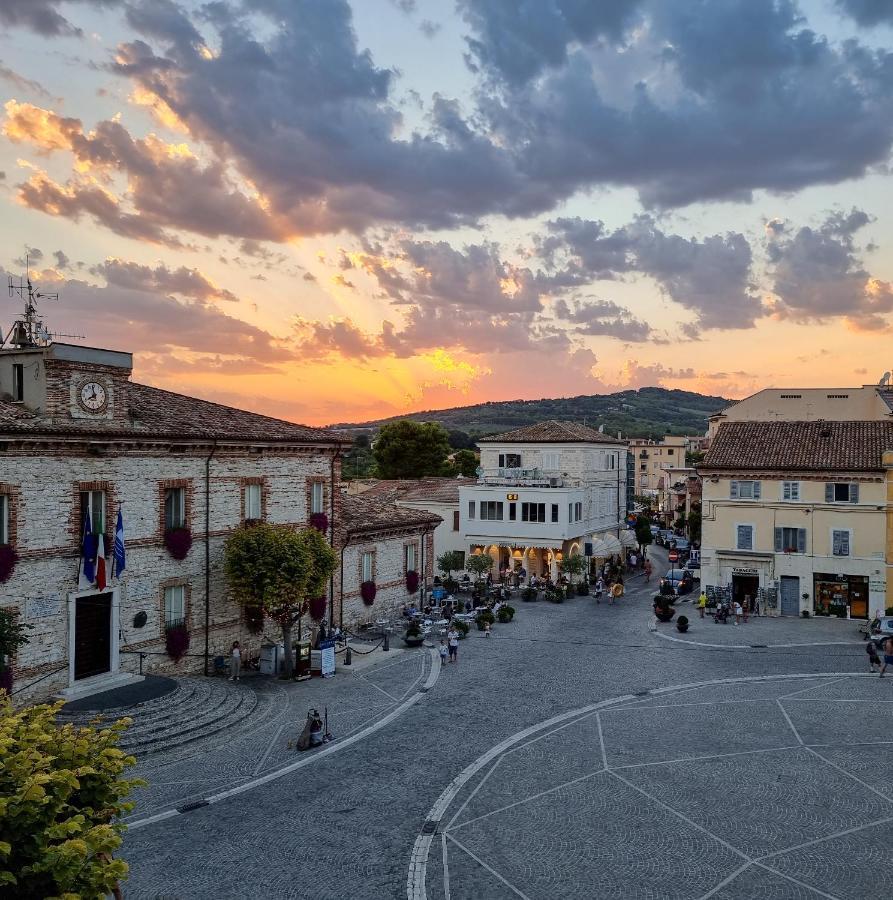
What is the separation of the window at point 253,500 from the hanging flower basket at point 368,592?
29.8 ft

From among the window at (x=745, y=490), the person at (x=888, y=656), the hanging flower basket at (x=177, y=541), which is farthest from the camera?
the window at (x=745, y=490)

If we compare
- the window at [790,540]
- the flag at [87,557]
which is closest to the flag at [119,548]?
the flag at [87,557]

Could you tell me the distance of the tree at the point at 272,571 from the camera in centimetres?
3209

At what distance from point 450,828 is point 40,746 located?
1062 cm

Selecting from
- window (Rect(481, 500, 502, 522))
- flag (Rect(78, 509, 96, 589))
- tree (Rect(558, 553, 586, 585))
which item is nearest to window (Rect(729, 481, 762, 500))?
tree (Rect(558, 553, 586, 585))

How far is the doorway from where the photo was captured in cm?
2753

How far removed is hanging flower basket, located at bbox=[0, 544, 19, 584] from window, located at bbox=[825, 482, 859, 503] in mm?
42006

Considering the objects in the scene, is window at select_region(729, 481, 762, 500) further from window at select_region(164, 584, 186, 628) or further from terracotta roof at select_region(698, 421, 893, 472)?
window at select_region(164, 584, 186, 628)

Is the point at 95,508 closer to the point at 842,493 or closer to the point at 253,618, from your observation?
the point at 253,618

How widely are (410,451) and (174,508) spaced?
6207 centimetres

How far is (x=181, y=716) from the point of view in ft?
84.8

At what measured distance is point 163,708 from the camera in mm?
26047

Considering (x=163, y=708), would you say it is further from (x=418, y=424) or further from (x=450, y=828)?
(x=418, y=424)

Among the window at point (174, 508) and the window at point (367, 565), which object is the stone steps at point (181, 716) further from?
the window at point (367, 565)
